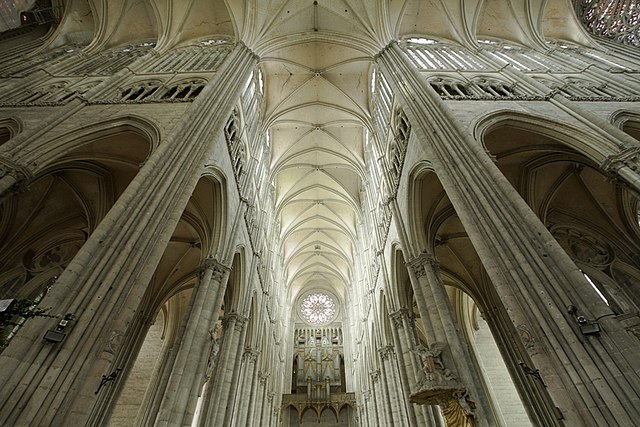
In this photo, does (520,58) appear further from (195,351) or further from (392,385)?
(195,351)

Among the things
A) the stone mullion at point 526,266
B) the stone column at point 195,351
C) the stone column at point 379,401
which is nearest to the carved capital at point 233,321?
the stone column at point 195,351

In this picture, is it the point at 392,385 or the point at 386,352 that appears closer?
the point at 392,385

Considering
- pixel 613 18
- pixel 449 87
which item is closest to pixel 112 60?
pixel 449 87

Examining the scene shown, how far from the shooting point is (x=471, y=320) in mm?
17656

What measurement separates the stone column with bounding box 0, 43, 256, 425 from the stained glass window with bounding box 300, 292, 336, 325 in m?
26.9

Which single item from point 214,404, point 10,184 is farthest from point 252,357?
point 10,184

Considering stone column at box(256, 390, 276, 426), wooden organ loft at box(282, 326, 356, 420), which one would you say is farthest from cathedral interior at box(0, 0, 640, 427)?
wooden organ loft at box(282, 326, 356, 420)

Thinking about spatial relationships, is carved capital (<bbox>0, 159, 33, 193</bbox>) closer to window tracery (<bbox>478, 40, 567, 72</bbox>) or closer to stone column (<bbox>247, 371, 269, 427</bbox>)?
stone column (<bbox>247, 371, 269, 427</bbox>)

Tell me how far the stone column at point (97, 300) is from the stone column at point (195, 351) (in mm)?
2624

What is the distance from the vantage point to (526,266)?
549 centimetres

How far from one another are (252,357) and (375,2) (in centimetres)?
1797

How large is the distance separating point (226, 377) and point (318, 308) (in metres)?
22.7

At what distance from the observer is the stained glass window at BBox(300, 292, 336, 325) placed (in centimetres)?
3234

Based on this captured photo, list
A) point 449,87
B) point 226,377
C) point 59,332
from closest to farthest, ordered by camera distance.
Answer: point 59,332 → point 226,377 → point 449,87
